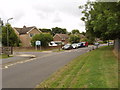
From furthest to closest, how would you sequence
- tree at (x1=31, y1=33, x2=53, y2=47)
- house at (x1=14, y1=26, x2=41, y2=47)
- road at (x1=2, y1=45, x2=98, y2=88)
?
house at (x1=14, y1=26, x2=41, y2=47) → tree at (x1=31, y1=33, x2=53, y2=47) → road at (x1=2, y1=45, x2=98, y2=88)

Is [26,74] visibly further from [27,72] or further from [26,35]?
[26,35]

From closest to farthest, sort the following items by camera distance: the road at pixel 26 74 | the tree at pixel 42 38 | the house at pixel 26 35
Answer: the road at pixel 26 74 < the tree at pixel 42 38 < the house at pixel 26 35

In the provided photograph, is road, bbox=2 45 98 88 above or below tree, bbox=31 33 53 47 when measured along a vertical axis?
below

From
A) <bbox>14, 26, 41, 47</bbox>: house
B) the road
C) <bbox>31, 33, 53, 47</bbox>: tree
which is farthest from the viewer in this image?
<bbox>14, 26, 41, 47</bbox>: house

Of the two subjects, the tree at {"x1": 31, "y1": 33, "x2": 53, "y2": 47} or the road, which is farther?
the tree at {"x1": 31, "y1": 33, "x2": 53, "y2": 47}

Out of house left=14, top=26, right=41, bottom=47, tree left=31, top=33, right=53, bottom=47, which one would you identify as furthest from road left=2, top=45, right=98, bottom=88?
house left=14, top=26, right=41, bottom=47

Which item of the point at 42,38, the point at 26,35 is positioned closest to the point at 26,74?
the point at 42,38

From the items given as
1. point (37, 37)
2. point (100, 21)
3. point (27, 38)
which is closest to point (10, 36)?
A: point (37, 37)

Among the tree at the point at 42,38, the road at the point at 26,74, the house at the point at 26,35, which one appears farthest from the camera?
the house at the point at 26,35

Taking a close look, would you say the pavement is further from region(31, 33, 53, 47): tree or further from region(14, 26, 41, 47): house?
region(14, 26, 41, 47): house

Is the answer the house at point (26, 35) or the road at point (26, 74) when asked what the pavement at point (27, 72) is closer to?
the road at point (26, 74)

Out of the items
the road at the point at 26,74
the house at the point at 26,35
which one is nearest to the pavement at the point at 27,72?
the road at the point at 26,74

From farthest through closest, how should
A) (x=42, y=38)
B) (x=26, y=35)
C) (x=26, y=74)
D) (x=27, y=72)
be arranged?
(x=26, y=35) < (x=42, y=38) < (x=27, y=72) < (x=26, y=74)

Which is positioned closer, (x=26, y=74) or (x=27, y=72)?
(x=26, y=74)
